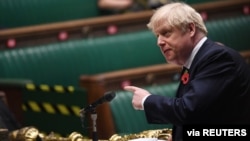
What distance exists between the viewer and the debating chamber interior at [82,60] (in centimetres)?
365

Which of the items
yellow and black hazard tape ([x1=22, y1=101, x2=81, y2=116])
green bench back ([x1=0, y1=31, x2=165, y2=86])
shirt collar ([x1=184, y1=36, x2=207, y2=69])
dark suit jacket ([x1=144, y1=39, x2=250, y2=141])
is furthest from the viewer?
green bench back ([x1=0, y1=31, x2=165, y2=86])

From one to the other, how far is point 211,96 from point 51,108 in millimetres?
1847

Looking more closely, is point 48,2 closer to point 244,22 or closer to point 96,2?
point 96,2

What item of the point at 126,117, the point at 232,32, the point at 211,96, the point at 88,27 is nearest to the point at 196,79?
the point at 211,96

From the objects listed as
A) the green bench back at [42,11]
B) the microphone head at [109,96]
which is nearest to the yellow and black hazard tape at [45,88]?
the green bench back at [42,11]

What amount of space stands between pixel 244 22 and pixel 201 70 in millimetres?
2666

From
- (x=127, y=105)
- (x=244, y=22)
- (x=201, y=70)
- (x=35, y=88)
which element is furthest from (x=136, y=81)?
(x=201, y=70)

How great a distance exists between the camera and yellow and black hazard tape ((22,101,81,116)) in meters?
3.74

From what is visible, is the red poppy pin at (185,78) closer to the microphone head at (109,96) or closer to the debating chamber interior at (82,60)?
the microphone head at (109,96)

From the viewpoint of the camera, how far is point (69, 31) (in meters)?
4.39

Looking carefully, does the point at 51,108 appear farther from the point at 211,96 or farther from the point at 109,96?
the point at 211,96

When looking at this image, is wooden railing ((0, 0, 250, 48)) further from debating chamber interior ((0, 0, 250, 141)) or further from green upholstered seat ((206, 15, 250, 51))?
green upholstered seat ((206, 15, 250, 51))

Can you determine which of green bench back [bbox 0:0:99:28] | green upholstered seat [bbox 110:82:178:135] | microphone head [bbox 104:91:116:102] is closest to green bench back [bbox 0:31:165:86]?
green bench back [bbox 0:0:99:28]

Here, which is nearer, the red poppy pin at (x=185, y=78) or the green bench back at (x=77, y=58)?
the red poppy pin at (x=185, y=78)
